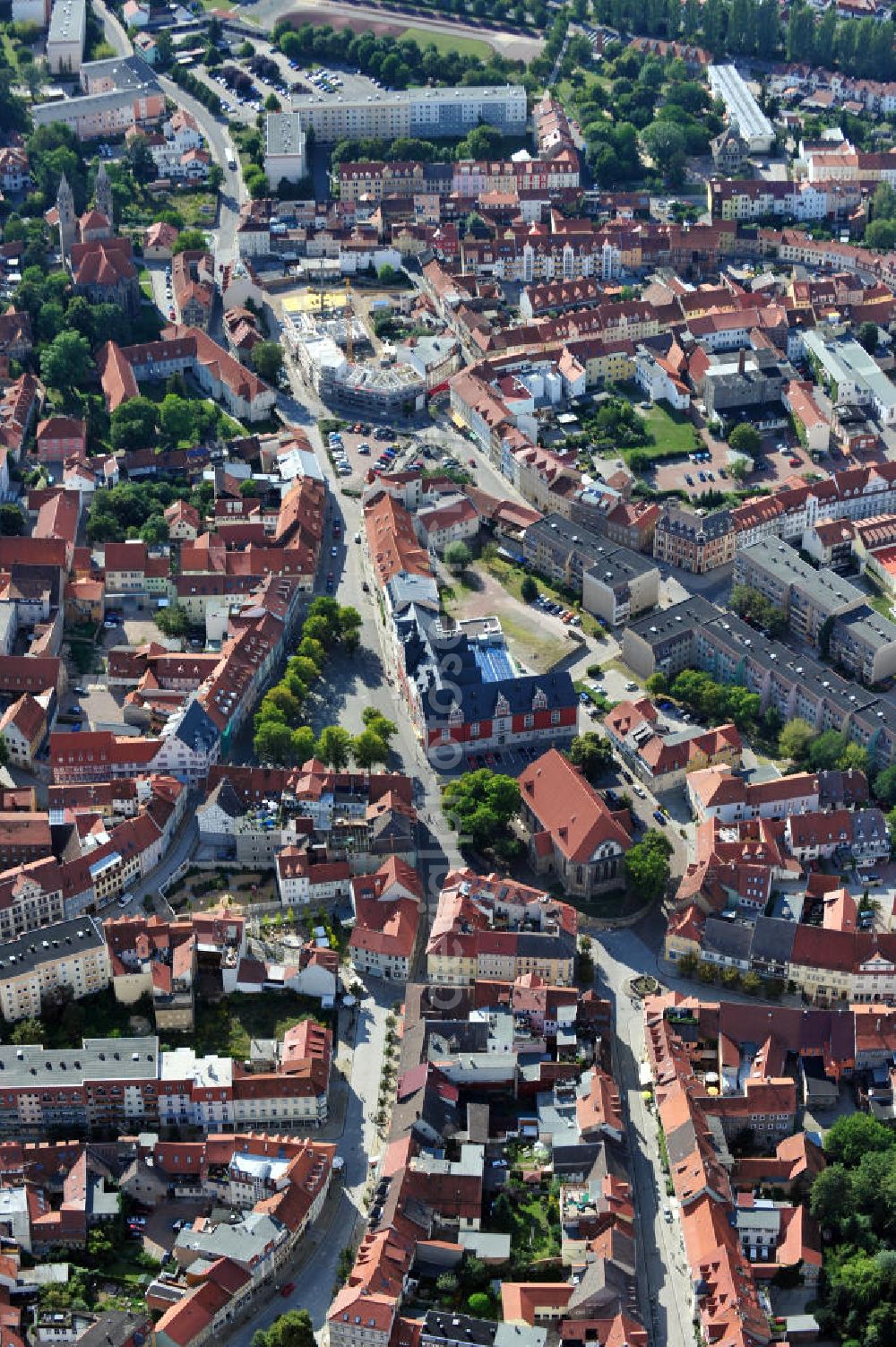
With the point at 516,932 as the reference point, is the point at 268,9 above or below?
above

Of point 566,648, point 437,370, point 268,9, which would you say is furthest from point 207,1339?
point 268,9

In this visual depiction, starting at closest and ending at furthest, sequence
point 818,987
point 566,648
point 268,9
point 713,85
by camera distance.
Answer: point 818,987 → point 566,648 → point 713,85 → point 268,9

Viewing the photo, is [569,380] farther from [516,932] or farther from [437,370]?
[516,932]

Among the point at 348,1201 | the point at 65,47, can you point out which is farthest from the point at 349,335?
A: the point at 348,1201

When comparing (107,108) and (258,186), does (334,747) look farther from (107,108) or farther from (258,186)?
(107,108)

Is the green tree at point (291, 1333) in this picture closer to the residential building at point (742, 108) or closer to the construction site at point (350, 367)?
the construction site at point (350, 367)

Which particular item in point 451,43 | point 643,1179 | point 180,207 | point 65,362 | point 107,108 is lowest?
point 643,1179

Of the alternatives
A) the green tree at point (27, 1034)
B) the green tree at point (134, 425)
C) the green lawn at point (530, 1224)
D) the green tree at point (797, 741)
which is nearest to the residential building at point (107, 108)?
the green tree at point (134, 425)
